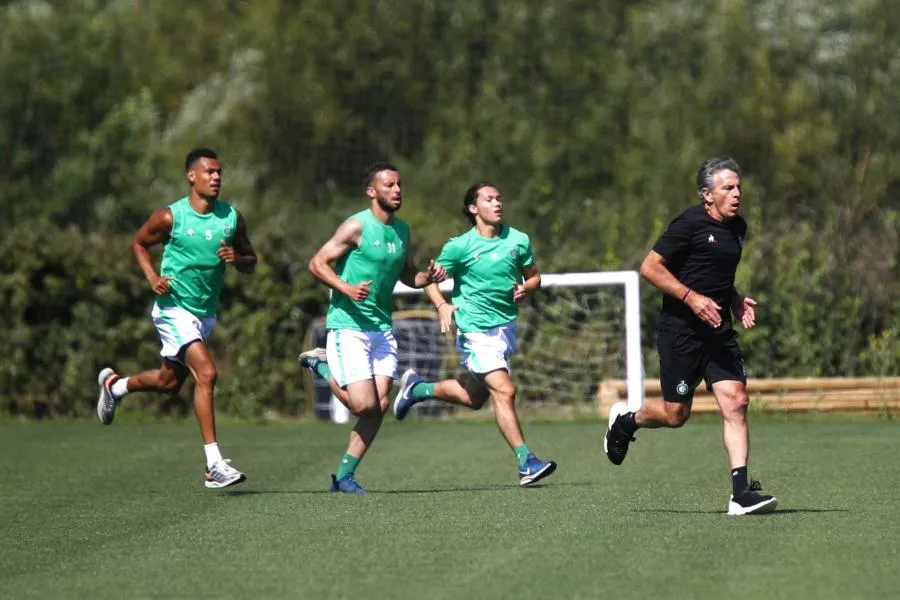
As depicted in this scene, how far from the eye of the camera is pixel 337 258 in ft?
40.3

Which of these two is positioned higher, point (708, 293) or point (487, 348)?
point (708, 293)

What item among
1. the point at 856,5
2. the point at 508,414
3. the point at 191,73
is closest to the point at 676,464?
the point at 508,414

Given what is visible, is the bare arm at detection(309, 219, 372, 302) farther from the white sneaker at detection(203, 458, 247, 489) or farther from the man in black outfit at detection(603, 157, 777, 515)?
the man in black outfit at detection(603, 157, 777, 515)

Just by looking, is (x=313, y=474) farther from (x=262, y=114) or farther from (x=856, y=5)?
(x=262, y=114)

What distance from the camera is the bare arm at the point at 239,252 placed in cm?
1287

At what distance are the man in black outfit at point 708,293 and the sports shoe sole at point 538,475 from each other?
5.68ft

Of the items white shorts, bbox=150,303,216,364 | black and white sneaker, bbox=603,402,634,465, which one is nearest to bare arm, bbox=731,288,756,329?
black and white sneaker, bbox=603,402,634,465

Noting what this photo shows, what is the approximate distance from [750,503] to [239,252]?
14.8 ft

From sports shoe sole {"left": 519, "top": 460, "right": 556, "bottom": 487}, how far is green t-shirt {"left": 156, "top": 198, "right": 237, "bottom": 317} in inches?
97.0

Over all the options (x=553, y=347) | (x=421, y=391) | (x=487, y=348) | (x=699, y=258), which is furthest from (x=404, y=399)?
(x=553, y=347)

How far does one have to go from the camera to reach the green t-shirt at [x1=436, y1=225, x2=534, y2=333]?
1345 centimetres

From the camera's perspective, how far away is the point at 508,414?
42.1ft

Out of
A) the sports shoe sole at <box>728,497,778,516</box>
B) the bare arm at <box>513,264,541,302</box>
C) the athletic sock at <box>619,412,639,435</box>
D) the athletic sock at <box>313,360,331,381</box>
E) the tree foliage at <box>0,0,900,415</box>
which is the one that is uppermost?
the tree foliage at <box>0,0,900,415</box>

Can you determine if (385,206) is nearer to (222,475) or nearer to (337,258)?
(337,258)
